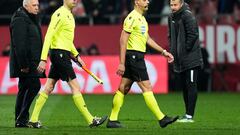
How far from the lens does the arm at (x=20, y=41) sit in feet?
48.0

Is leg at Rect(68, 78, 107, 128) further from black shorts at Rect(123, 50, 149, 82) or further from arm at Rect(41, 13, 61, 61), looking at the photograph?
black shorts at Rect(123, 50, 149, 82)

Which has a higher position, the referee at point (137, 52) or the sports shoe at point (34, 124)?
the referee at point (137, 52)

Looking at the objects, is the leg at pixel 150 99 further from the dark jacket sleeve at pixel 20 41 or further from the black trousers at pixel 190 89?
the dark jacket sleeve at pixel 20 41

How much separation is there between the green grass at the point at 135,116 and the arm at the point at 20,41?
1108mm

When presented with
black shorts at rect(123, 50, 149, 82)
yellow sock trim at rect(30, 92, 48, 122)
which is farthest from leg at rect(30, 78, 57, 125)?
black shorts at rect(123, 50, 149, 82)

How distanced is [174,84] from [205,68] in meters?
1.24

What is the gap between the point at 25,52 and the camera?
1468 cm

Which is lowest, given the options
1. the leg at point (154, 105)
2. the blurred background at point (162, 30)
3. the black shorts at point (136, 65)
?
the blurred background at point (162, 30)

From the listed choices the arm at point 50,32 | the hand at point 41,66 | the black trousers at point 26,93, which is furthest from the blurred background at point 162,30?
the hand at point 41,66

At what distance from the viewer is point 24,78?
15.0 m

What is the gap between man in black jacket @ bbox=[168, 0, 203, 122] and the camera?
16484mm

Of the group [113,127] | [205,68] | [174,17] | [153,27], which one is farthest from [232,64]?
[113,127]

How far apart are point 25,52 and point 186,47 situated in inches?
132

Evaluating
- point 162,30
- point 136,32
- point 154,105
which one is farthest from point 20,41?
point 162,30
